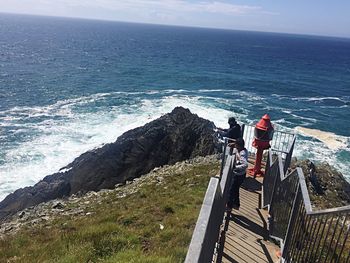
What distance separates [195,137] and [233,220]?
2160cm

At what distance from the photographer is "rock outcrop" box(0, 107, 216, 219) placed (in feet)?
84.5

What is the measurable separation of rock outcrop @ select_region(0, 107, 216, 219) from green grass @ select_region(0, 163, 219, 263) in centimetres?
1237

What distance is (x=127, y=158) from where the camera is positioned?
2966 cm

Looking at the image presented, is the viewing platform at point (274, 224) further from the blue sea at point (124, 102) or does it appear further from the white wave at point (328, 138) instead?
the white wave at point (328, 138)

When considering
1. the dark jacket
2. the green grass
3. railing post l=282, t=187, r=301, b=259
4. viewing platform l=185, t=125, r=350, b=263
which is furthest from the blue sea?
railing post l=282, t=187, r=301, b=259

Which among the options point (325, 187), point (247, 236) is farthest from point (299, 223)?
point (325, 187)

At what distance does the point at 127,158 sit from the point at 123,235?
2046 cm

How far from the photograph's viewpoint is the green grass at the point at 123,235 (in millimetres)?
8125

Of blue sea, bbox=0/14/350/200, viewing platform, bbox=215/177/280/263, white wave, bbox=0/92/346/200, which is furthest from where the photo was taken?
blue sea, bbox=0/14/350/200

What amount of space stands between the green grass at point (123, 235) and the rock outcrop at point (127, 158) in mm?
12373

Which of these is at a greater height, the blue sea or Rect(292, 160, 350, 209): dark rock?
Rect(292, 160, 350, 209): dark rock

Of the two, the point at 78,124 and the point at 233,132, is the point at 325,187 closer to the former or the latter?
the point at 233,132

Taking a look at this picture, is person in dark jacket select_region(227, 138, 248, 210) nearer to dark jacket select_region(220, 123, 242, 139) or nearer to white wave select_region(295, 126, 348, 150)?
dark jacket select_region(220, 123, 242, 139)

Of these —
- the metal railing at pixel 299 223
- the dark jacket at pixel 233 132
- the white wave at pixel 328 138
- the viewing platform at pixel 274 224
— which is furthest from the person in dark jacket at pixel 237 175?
the white wave at pixel 328 138
